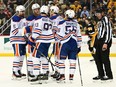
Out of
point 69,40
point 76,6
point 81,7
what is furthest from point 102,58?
point 76,6

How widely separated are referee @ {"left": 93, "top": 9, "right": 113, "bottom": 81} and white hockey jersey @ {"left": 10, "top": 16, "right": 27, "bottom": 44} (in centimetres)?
156

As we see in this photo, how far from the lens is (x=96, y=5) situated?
1504 centimetres

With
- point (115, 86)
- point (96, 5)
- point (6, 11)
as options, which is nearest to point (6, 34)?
point (6, 11)

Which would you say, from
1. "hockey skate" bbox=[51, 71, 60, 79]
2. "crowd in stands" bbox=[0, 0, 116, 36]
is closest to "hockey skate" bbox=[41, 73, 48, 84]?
"hockey skate" bbox=[51, 71, 60, 79]

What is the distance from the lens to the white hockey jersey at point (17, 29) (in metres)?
8.28

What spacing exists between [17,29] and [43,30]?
2.59 feet

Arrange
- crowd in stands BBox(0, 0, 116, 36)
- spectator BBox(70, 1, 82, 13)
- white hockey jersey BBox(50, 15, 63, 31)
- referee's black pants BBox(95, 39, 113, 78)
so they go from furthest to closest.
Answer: spectator BBox(70, 1, 82, 13)
crowd in stands BBox(0, 0, 116, 36)
white hockey jersey BBox(50, 15, 63, 31)
referee's black pants BBox(95, 39, 113, 78)

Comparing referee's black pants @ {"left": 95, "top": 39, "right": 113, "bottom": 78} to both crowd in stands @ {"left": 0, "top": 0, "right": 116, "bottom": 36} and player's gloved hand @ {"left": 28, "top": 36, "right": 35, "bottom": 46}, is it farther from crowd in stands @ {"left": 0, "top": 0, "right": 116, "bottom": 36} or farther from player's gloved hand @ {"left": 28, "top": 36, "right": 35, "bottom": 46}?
crowd in stands @ {"left": 0, "top": 0, "right": 116, "bottom": 36}

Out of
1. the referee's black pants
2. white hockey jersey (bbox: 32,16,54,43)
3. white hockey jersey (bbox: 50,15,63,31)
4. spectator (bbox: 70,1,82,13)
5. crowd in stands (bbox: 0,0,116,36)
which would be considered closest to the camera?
white hockey jersey (bbox: 32,16,54,43)

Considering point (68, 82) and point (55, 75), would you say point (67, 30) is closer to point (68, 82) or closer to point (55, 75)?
point (68, 82)

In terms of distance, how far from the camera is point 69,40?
7773mm

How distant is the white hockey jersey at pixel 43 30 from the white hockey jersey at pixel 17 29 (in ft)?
2.20

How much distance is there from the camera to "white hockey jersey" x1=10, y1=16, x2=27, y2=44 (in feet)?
27.2

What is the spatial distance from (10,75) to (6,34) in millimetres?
5538
